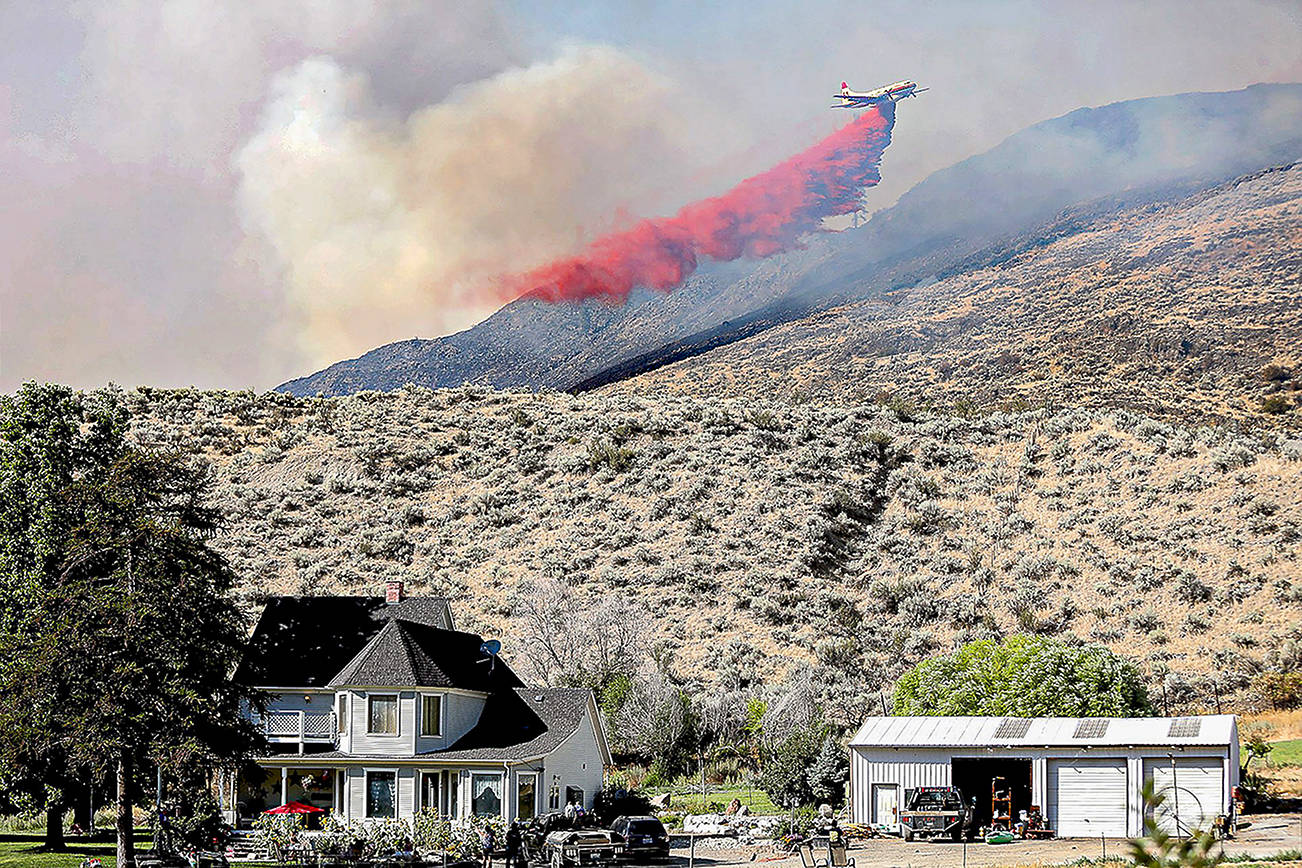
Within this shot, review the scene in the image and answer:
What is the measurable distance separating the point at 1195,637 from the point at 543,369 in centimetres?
6426

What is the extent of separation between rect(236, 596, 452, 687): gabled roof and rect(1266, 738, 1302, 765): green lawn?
900 inches

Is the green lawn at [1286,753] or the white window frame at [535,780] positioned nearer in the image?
the white window frame at [535,780]

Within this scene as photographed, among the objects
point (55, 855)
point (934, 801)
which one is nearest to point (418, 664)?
point (55, 855)

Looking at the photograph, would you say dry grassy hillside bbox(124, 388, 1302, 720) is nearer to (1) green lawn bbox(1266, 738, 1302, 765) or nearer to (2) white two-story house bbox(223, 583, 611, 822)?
(1) green lawn bbox(1266, 738, 1302, 765)

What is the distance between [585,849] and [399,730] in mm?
8375

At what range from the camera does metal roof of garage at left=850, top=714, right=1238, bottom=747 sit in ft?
103

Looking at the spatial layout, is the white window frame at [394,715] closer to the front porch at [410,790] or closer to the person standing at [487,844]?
the front porch at [410,790]

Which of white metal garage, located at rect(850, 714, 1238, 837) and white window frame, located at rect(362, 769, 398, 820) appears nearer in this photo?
white metal garage, located at rect(850, 714, 1238, 837)

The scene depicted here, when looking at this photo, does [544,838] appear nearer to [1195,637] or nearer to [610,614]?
[610,614]

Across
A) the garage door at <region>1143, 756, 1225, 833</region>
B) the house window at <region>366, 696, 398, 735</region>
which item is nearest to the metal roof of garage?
the garage door at <region>1143, 756, 1225, 833</region>

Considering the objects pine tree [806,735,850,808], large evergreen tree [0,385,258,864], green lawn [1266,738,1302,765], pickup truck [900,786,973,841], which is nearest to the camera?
large evergreen tree [0,385,258,864]

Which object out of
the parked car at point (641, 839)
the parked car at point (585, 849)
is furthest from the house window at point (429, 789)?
the parked car at point (641, 839)

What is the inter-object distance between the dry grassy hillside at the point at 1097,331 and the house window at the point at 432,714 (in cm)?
5561

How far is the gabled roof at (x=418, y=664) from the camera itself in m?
34.3
